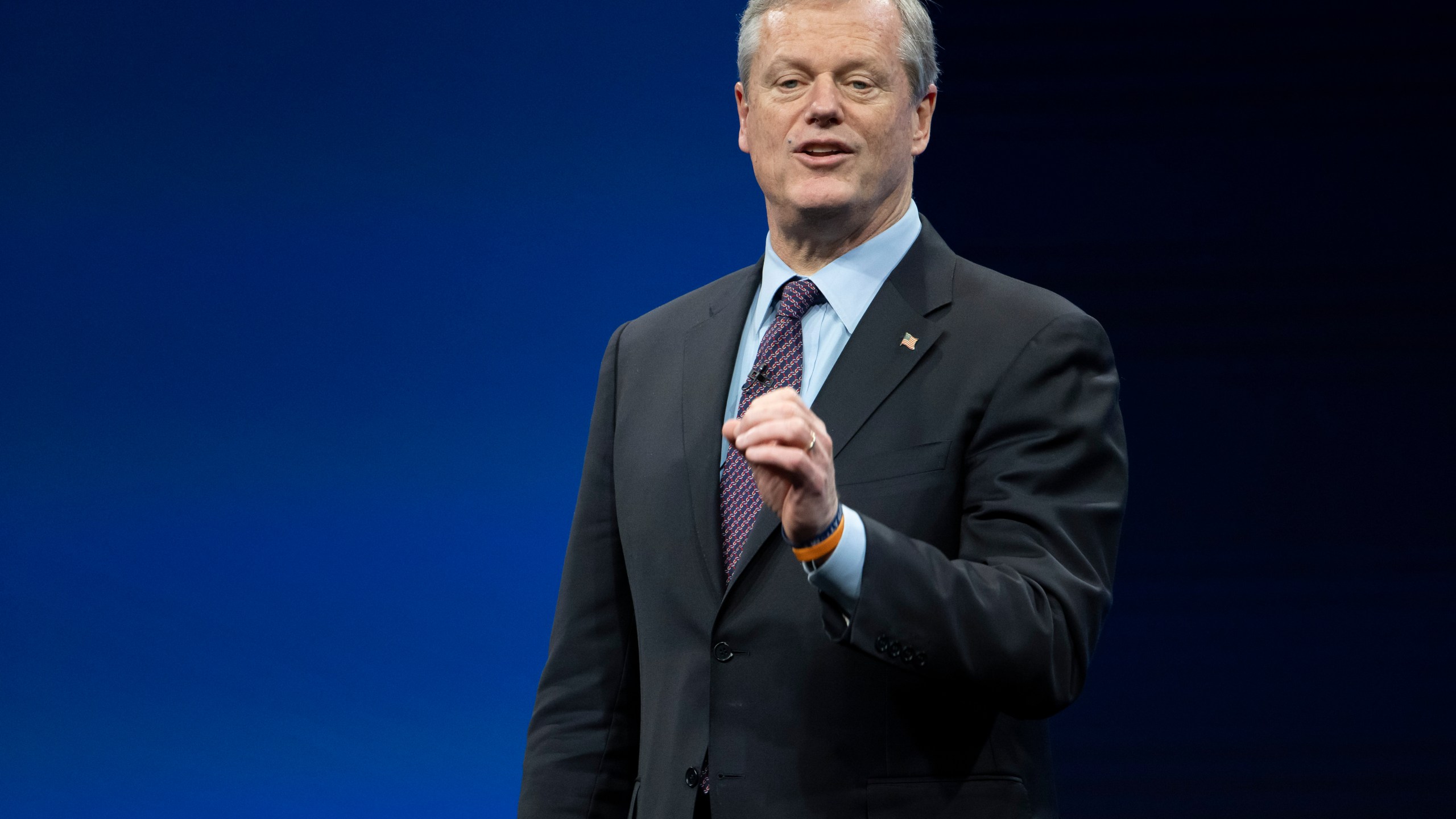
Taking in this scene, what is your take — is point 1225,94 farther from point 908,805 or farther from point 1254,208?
point 908,805

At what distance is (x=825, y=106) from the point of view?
5.22 ft

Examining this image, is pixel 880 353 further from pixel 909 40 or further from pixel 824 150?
pixel 909 40

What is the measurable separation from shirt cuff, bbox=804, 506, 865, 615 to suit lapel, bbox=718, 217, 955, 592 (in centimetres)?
21

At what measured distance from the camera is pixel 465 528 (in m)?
2.75

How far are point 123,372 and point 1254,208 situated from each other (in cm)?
242

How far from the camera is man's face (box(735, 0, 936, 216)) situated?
1601 mm

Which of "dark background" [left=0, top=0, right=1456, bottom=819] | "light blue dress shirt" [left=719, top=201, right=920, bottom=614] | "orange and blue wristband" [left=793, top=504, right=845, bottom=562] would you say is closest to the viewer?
"orange and blue wristband" [left=793, top=504, right=845, bottom=562]

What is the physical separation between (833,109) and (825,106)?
0.4 inches

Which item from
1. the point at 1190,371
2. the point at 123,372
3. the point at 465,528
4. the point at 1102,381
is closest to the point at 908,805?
the point at 1102,381

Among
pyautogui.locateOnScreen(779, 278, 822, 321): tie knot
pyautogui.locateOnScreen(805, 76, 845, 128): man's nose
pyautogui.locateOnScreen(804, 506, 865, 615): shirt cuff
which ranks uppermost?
pyautogui.locateOnScreen(805, 76, 845, 128): man's nose

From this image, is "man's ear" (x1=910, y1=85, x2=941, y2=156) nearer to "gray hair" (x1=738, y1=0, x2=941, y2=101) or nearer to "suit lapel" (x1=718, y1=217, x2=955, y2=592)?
"gray hair" (x1=738, y1=0, x2=941, y2=101)

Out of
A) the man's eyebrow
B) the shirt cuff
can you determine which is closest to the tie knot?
the man's eyebrow

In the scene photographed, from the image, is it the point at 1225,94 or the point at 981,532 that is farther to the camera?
the point at 1225,94

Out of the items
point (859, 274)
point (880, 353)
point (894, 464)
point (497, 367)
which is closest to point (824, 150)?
point (859, 274)
